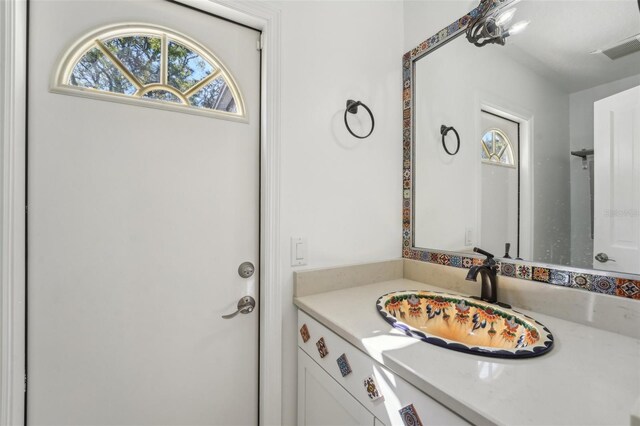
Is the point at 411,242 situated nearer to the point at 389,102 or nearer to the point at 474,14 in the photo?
the point at 389,102

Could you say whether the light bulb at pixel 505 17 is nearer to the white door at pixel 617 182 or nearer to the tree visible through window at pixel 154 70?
the white door at pixel 617 182

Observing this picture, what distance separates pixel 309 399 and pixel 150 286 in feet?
2.50

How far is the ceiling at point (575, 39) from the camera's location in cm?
89

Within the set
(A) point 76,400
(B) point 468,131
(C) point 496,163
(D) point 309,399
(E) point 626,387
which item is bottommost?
(D) point 309,399

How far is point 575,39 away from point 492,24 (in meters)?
0.30

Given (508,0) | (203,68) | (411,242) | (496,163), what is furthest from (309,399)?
(508,0)

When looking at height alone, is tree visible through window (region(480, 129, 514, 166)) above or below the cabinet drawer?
above

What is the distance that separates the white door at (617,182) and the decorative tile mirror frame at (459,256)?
0.05 meters

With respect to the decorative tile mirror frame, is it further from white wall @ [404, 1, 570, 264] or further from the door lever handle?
the door lever handle

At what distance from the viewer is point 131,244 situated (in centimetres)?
102

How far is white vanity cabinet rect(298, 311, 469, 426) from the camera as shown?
2.21 feet

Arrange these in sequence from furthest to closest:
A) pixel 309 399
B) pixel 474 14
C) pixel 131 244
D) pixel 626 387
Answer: pixel 474 14 < pixel 309 399 < pixel 131 244 < pixel 626 387

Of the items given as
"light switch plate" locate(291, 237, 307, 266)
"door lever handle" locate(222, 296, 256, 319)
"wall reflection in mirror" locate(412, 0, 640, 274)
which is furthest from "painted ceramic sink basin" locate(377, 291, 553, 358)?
"door lever handle" locate(222, 296, 256, 319)

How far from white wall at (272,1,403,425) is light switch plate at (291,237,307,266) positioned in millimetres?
28
